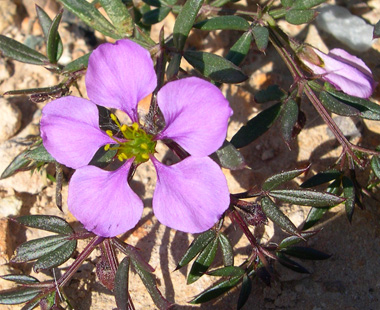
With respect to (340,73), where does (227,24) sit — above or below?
above

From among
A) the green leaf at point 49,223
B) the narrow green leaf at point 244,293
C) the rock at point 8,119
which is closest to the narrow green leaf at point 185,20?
the green leaf at point 49,223

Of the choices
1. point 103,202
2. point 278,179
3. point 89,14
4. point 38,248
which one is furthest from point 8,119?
point 278,179

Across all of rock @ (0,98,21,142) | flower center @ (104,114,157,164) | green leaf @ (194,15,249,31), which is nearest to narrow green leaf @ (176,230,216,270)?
flower center @ (104,114,157,164)

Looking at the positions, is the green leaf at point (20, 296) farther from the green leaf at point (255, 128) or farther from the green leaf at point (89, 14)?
the green leaf at point (89, 14)

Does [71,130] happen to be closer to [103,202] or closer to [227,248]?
[103,202]

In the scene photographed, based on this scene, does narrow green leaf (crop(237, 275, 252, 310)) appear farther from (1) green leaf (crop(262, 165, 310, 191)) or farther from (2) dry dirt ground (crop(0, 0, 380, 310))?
(1) green leaf (crop(262, 165, 310, 191))

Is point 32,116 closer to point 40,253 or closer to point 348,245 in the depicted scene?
point 40,253
